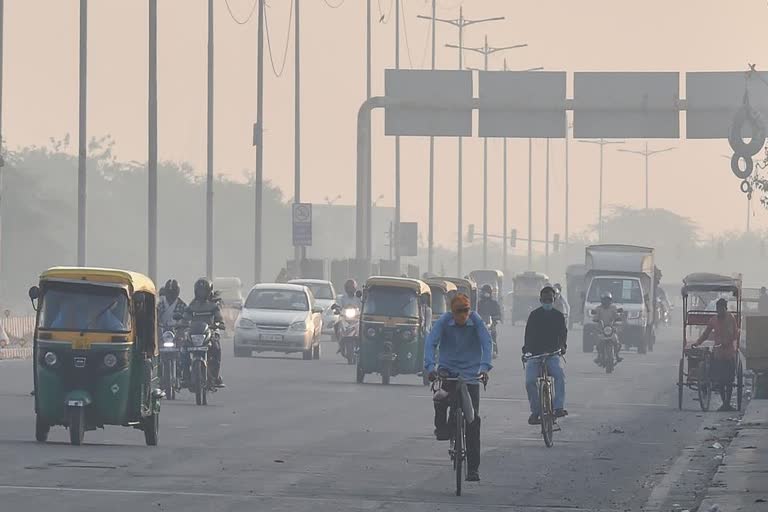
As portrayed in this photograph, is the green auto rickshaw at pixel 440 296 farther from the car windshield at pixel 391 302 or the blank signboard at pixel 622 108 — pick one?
the blank signboard at pixel 622 108

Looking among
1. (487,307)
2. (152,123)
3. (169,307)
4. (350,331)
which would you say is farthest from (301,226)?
(169,307)

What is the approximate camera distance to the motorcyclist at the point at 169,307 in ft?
100

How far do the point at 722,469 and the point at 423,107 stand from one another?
51.0 metres

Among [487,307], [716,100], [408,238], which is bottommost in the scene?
[487,307]

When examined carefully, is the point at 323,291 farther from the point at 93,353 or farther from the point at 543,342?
the point at 93,353

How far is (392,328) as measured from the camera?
38312 millimetres

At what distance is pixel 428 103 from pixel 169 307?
1602 inches

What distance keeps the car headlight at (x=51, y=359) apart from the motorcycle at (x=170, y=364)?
8459 mm

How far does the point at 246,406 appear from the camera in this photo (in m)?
30.7

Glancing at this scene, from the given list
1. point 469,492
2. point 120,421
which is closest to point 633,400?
point 120,421

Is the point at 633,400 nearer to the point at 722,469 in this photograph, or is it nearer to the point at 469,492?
the point at 722,469

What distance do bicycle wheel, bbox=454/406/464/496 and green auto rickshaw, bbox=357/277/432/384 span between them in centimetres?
1974

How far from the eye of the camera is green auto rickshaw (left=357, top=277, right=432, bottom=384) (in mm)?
38312

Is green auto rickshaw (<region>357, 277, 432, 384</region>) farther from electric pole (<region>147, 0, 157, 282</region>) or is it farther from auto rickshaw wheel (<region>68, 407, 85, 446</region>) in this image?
electric pole (<region>147, 0, 157, 282</region>)
